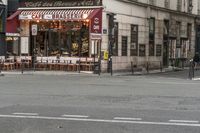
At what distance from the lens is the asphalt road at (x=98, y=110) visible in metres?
11.0

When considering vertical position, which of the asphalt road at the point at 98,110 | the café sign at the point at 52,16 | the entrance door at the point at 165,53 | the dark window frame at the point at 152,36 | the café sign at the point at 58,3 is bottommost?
the asphalt road at the point at 98,110

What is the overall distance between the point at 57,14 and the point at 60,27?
53.7 inches

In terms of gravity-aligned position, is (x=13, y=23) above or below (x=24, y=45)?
above

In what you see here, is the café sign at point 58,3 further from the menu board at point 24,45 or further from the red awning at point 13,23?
the menu board at point 24,45

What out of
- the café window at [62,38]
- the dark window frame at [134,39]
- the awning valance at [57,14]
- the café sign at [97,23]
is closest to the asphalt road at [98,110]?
the café sign at [97,23]

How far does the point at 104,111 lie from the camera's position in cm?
1366

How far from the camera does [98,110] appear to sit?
13828mm

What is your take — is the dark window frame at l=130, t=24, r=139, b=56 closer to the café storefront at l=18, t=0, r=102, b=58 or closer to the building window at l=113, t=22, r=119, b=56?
the building window at l=113, t=22, r=119, b=56

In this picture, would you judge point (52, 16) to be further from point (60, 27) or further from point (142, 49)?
point (142, 49)

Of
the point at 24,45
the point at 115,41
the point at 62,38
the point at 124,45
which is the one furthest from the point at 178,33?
the point at 24,45

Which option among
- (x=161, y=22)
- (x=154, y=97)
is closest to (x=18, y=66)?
(x=161, y=22)

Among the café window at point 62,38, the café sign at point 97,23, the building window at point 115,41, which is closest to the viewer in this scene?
the café sign at point 97,23

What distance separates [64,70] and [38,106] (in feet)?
69.9

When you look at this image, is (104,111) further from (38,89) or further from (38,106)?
(38,89)
